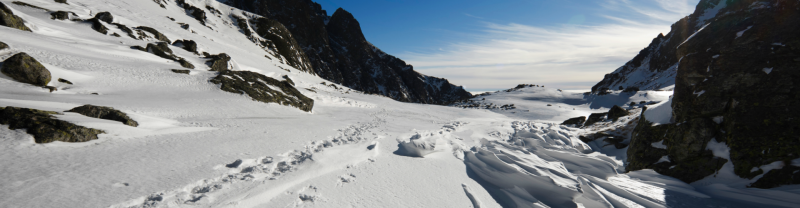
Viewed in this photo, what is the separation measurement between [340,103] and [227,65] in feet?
25.7

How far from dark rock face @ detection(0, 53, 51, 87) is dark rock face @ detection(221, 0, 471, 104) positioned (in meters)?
74.8

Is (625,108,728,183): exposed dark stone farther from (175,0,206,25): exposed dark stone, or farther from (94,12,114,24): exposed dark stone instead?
(175,0,206,25): exposed dark stone

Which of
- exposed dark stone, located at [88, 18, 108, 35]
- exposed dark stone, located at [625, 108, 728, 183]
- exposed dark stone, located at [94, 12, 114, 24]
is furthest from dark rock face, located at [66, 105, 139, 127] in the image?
exposed dark stone, located at [94, 12, 114, 24]

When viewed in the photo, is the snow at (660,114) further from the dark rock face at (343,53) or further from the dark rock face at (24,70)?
the dark rock face at (343,53)

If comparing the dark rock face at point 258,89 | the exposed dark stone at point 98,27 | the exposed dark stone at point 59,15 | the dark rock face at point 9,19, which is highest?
the exposed dark stone at point 59,15

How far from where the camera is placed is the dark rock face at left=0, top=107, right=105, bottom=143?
3932mm

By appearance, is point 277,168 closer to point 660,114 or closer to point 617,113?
point 660,114

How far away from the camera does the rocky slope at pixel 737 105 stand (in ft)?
14.2

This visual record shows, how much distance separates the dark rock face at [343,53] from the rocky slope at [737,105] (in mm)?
81129

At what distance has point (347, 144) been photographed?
A: 21.2 feet

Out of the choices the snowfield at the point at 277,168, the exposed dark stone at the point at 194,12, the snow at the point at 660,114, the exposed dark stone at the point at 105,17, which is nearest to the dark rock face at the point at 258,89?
the snowfield at the point at 277,168

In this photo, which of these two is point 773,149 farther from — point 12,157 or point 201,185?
point 12,157

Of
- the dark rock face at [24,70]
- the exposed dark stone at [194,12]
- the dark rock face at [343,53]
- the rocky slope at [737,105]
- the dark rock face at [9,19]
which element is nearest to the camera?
the rocky slope at [737,105]

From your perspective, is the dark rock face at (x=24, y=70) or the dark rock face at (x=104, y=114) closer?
the dark rock face at (x=104, y=114)
